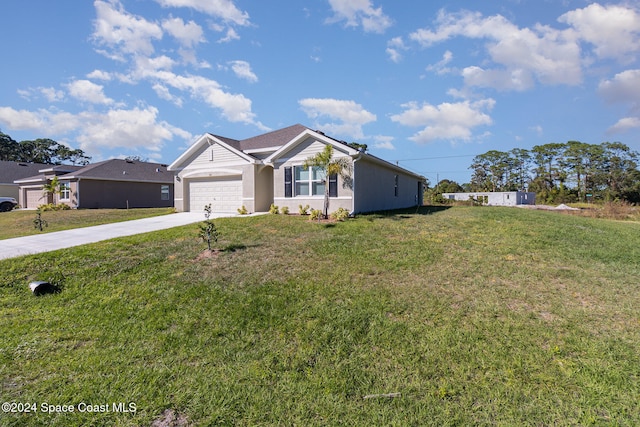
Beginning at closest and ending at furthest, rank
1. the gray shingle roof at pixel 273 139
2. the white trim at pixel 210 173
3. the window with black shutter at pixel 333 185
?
the window with black shutter at pixel 333 185 < the white trim at pixel 210 173 < the gray shingle roof at pixel 273 139

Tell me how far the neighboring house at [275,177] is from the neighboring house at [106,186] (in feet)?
32.7

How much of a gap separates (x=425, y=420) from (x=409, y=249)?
210 inches

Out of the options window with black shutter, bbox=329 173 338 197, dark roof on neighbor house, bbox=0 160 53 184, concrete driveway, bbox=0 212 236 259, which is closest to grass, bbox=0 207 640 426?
concrete driveway, bbox=0 212 236 259

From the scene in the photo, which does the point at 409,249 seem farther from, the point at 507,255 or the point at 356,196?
the point at 356,196

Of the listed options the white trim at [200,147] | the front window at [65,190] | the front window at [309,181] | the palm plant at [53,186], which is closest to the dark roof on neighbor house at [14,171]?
the palm plant at [53,186]

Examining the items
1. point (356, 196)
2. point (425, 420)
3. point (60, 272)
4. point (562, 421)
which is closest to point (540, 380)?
point (562, 421)

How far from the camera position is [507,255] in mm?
7551

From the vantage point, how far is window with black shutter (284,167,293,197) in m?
15.2

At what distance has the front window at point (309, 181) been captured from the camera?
569 inches

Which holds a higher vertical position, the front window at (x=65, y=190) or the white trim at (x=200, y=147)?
the white trim at (x=200, y=147)

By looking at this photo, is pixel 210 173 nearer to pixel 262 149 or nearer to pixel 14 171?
pixel 262 149

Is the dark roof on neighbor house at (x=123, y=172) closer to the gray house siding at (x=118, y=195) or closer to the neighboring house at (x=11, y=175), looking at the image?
the gray house siding at (x=118, y=195)

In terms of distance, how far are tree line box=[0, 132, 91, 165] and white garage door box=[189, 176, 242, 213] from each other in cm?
5667

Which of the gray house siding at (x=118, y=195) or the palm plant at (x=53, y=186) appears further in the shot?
the palm plant at (x=53, y=186)
